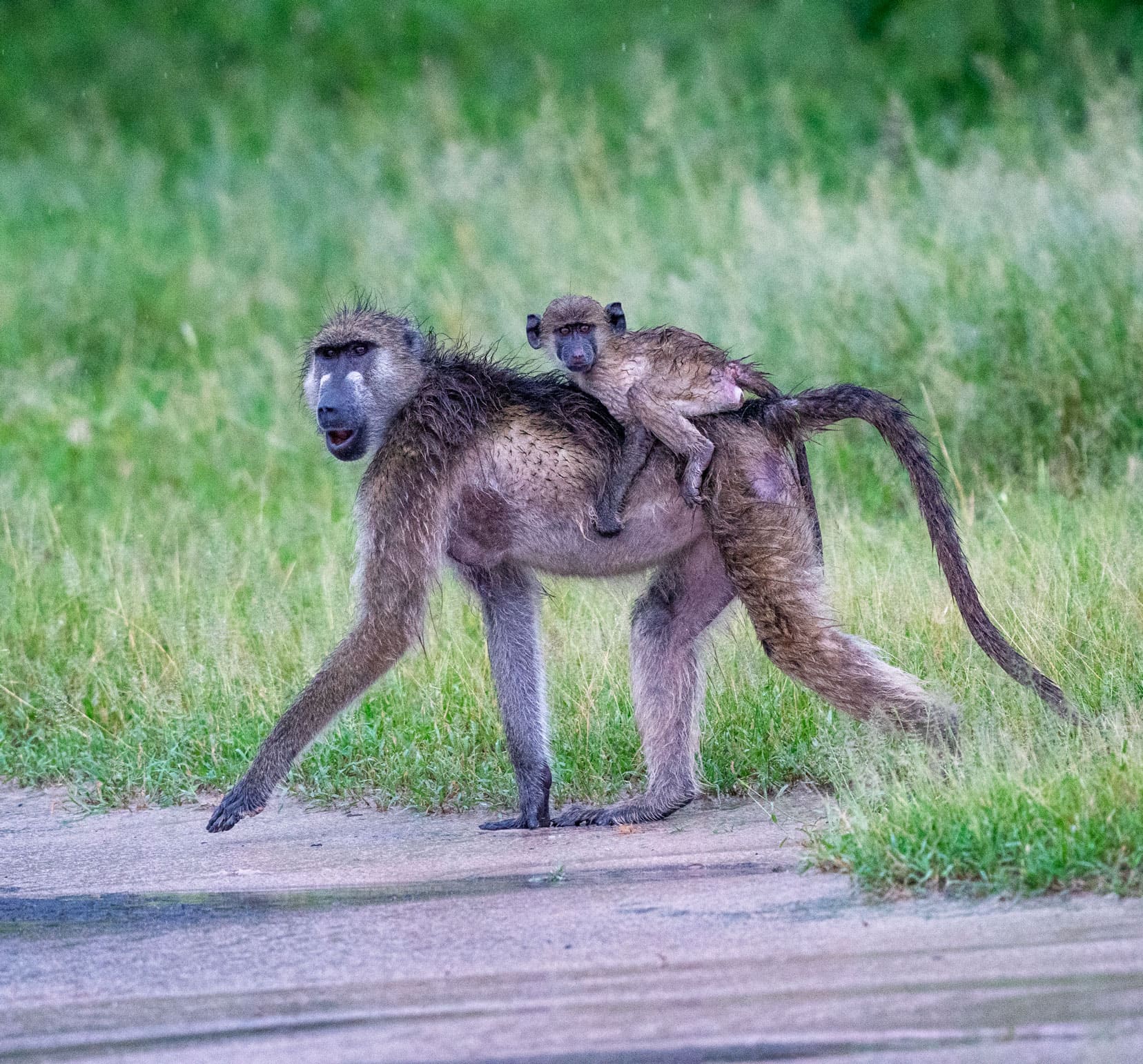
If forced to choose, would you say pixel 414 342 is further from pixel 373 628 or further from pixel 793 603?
pixel 793 603

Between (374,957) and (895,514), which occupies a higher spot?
(895,514)

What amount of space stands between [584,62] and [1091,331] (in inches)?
447

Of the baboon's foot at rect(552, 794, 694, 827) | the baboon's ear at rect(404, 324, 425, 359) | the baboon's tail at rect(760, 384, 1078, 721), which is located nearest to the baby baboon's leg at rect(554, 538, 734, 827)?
the baboon's foot at rect(552, 794, 694, 827)

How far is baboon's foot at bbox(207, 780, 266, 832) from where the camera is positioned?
5.20 m

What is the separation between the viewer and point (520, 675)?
18.7ft

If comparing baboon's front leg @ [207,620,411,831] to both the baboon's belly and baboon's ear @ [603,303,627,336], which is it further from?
baboon's ear @ [603,303,627,336]

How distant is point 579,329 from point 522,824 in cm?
148

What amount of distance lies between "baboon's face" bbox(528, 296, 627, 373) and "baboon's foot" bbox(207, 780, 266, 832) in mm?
1520

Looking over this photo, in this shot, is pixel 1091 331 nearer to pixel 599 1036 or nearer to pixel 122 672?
pixel 122 672

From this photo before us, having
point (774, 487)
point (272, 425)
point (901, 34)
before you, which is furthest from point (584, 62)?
point (774, 487)

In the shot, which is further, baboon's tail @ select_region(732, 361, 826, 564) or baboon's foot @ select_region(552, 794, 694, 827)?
baboon's foot @ select_region(552, 794, 694, 827)

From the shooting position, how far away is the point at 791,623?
16.9ft

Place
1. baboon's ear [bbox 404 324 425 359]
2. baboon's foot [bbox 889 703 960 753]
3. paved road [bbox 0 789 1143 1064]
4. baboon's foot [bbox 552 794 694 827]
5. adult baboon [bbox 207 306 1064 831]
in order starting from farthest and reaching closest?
baboon's ear [bbox 404 324 425 359], baboon's foot [bbox 552 794 694 827], adult baboon [bbox 207 306 1064 831], baboon's foot [bbox 889 703 960 753], paved road [bbox 0 789 1143 1064]

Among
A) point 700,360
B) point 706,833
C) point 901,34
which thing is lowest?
point 706,833
